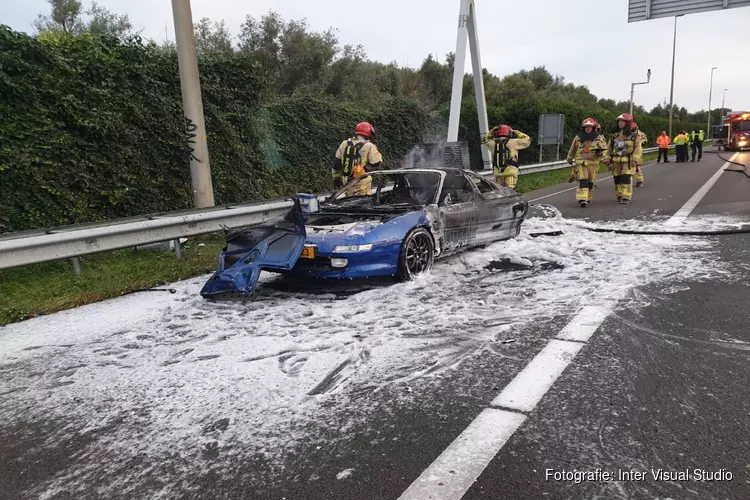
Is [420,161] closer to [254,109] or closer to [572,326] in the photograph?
[254,109]

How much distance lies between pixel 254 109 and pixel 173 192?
2.88 metres

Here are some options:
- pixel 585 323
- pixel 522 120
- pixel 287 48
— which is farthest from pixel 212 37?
pixel 585 323

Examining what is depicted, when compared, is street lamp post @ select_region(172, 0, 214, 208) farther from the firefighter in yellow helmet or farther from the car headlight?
the firefighter in yellow helmet

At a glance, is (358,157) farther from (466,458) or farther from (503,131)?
(466,458)

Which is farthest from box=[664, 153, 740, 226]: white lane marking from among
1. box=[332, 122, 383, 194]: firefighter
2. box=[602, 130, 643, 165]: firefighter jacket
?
box=[332, 122, 383, 194]: firefighter

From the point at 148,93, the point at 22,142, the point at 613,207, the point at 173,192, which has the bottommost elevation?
the point at 613,207

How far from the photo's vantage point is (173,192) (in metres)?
9.66

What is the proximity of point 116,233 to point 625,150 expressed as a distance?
408 inches

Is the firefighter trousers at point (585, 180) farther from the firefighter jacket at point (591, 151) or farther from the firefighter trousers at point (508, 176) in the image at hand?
the firefighter trousers at point (508, 176)

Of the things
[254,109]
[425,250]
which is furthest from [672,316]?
[254,109]

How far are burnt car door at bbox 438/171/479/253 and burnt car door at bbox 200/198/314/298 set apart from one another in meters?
1.86

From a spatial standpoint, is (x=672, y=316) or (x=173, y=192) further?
(x=173, y=192)

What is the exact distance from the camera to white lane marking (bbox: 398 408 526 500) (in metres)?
2.37

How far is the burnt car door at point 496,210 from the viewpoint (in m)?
7.39
